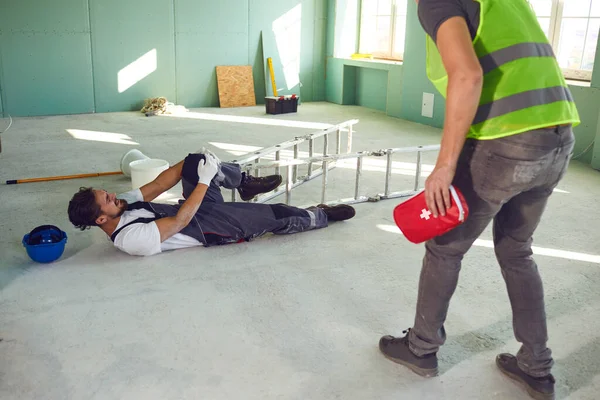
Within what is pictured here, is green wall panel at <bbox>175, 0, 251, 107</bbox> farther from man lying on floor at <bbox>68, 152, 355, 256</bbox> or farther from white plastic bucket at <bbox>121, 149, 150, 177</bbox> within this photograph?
man lying on floor at <bbox>68, 152, 355, 256</bbox>

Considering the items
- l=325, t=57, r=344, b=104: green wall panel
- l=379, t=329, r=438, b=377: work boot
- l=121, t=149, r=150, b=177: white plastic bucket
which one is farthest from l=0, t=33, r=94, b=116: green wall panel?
l=379, t=329, r=438, b=377: work boot

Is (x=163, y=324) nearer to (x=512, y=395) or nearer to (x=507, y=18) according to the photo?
(x=512, y=395)

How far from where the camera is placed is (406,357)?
1.97 m

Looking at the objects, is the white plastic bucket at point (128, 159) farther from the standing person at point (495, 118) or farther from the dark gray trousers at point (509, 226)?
the standing person at point (495, 118)

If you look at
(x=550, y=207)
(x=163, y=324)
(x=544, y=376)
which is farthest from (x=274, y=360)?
(x=550, y=207)

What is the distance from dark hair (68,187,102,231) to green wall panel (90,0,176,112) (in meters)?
5.84

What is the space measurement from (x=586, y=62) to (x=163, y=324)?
5252mm

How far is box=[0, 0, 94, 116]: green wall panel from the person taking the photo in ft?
24.5

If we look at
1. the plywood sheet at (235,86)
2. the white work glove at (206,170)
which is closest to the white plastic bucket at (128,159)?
the white work glove at (206,170)

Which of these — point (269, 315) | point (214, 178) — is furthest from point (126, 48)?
point (269, 315)

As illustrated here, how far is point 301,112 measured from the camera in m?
8.49

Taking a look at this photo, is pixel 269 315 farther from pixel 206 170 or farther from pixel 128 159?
pixel 128 159

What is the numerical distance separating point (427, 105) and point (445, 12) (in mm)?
6155

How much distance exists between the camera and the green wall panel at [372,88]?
8.71m
